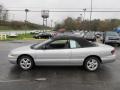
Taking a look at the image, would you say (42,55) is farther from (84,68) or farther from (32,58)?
(84,68)

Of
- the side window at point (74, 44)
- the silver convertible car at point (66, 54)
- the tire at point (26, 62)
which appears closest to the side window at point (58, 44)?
the silver convertible car at point (66, 54)

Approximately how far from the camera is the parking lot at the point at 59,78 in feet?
19.1

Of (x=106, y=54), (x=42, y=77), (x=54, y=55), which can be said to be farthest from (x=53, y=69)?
(x=106, y=54)

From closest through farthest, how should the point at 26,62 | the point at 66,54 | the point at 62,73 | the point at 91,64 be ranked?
the point at 62,73
the point at 66,54
the point at 91,64
the point at 26,62

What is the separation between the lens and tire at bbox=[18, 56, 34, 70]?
787 cm

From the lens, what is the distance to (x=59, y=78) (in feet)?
22.1

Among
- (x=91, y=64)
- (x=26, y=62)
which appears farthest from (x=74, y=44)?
(x=26, y=62)

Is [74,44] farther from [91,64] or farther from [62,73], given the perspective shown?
[62,73]

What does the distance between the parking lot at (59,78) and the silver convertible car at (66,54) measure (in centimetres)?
33

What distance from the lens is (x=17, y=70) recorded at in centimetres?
788

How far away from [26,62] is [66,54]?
167 cm

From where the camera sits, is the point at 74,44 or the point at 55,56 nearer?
the point at 55,56

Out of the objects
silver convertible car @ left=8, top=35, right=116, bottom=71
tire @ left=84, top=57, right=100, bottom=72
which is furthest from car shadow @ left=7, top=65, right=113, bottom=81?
silver convertible car @ left=8, top=35, right=116, bottom=71

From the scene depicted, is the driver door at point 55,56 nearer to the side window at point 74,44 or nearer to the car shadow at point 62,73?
the side window at point 74,44
